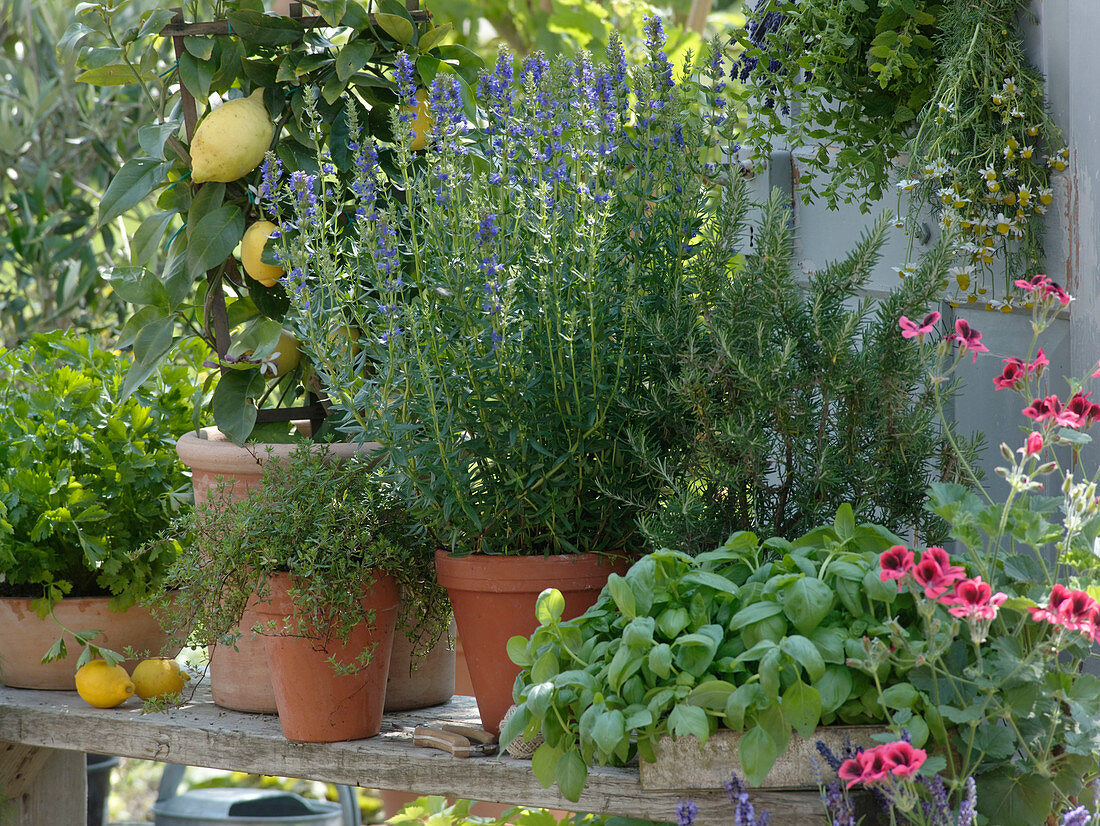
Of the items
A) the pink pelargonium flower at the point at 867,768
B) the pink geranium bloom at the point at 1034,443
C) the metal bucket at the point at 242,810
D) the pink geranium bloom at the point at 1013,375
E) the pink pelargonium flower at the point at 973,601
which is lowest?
the metal bucket at the point at 242,810

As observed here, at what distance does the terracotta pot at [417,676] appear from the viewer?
149 centimetres

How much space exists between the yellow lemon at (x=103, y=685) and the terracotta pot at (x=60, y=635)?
0.18 ft

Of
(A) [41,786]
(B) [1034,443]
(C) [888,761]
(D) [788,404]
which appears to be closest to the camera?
(C) [888,761]

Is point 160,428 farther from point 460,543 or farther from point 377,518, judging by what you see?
point 460,543

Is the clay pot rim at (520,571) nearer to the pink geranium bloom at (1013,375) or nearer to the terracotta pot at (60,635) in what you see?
the pink geranium bloom at (1013,375)

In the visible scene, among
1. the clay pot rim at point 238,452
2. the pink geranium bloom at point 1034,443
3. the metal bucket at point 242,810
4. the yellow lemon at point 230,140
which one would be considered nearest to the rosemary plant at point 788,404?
the pink geranium bloom at point 1034,443

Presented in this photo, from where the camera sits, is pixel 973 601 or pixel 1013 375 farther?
pixel 1013 375

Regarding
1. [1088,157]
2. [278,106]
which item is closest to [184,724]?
[278,106]

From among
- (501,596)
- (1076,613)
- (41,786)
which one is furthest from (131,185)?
(1076,613)

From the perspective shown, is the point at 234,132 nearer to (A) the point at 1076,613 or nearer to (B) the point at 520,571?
(B) the point at 520,571

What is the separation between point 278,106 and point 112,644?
838 mm

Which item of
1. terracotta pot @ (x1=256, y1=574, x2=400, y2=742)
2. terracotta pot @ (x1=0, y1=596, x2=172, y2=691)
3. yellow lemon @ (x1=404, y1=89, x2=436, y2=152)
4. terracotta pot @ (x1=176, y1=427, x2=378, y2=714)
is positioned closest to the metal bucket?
terracotta pot @ (x1=0, y1=596, x2=172, y2=691)

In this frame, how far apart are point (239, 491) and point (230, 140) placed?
470 millimetres

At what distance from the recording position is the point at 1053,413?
0.91 meters
